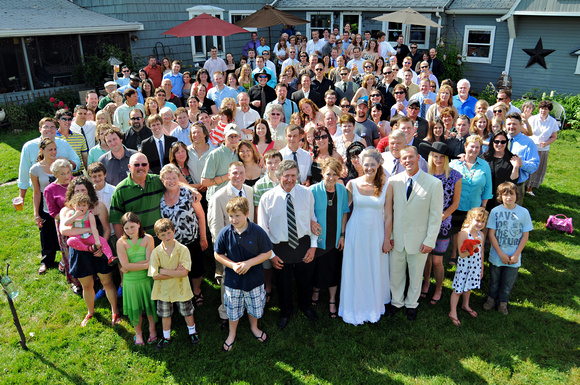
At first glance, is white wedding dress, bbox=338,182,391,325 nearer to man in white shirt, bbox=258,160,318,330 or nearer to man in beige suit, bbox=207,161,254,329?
man in white shirt, bbox=258,160,318,330

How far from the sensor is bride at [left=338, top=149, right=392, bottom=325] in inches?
187

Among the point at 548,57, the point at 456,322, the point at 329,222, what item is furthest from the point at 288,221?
the point at 548,57

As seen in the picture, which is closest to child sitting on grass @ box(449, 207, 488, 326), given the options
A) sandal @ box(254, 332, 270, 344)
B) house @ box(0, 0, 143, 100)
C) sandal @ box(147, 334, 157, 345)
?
sandal @ box(254, 332, 270, 344)

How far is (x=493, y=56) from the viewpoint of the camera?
16.1 meters

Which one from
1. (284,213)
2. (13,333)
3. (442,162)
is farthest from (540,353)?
(13,333)

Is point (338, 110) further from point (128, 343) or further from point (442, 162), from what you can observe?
point (128, 343)

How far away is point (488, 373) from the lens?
4336 millimetres

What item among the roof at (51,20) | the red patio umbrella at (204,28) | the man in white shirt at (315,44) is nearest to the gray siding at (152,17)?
the roof at (51,20)

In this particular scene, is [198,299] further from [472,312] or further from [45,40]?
[45,40]

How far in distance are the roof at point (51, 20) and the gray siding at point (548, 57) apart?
44.8 feet

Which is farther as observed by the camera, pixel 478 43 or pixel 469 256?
pixel 478 43

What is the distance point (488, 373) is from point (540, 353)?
0.71 meters

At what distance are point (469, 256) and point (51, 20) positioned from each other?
1521 cm

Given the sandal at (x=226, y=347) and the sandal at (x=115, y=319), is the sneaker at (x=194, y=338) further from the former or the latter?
the sandal at (x=115, y=319)
